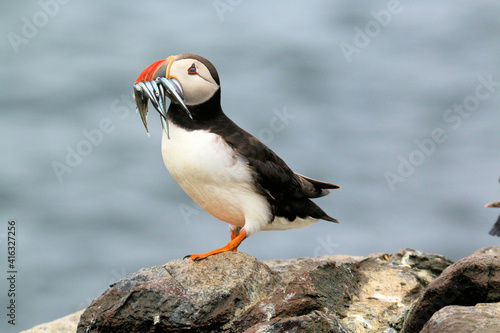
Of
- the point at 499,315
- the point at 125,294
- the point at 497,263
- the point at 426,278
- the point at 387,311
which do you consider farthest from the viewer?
the point at 426,278

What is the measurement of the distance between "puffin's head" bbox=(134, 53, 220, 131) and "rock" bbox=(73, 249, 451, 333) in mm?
1524

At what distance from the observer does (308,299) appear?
5.75 m

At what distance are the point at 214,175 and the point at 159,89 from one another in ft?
3.15

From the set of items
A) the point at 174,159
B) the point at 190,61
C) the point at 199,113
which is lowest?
the point at 174,159

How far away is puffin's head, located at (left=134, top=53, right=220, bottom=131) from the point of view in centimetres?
660

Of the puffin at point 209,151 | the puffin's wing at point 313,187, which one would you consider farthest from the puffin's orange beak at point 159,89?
the puffin's wing at point 313,187

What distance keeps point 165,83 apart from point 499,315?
3.56m

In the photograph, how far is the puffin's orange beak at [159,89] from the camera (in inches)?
259

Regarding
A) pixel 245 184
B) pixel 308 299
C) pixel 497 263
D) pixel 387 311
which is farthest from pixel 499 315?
pixel 245 184

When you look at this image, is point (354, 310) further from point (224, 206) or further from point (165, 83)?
point (165, 83)

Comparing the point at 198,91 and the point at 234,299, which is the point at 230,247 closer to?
the point at 234,299

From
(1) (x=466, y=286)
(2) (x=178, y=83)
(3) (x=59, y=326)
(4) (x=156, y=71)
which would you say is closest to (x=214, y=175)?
(2) (x=178, y=83)

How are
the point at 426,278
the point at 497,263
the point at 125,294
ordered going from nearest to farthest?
the point at 497,263, the point at 125,294, the point at 426,278

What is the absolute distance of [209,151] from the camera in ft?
21.7
